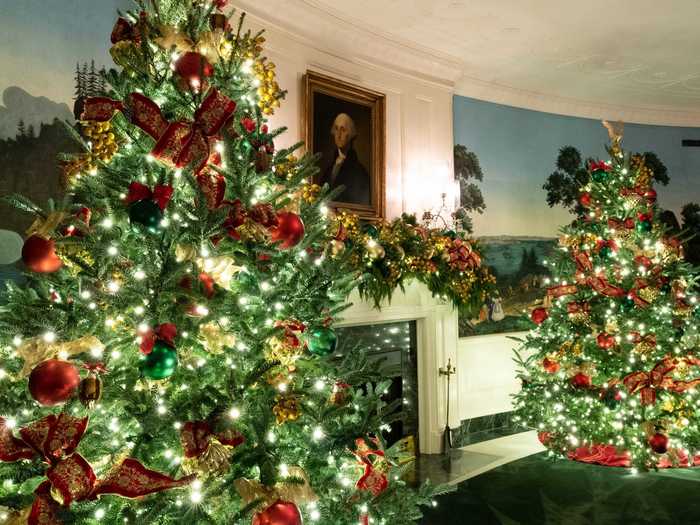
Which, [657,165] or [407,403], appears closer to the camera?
[407,403]

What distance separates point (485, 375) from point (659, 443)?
2288 millimetres

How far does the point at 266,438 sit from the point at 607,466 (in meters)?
4.37

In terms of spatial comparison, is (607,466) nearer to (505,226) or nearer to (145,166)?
(505,226)

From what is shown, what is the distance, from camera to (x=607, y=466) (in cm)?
527

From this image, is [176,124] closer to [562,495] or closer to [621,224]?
[562,495]

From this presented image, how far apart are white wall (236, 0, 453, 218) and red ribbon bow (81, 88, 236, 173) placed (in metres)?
2.91

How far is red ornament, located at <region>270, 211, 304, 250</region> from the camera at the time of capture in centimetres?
214

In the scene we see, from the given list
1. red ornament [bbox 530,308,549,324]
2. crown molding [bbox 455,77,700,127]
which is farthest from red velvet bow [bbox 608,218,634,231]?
crown molding [bbox 455,77,700,127]

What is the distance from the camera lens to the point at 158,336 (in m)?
1.82

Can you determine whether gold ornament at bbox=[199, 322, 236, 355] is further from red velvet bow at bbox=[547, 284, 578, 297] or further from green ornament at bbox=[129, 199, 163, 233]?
→ red velvet bow at bbox=[547, 284, 578, 297]

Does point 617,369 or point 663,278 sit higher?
point 663,278

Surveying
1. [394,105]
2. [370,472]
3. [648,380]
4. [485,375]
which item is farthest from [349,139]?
[370,472]

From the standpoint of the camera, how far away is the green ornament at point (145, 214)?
187cm

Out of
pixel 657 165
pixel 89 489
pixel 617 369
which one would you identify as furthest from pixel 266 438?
pixel 657 165
